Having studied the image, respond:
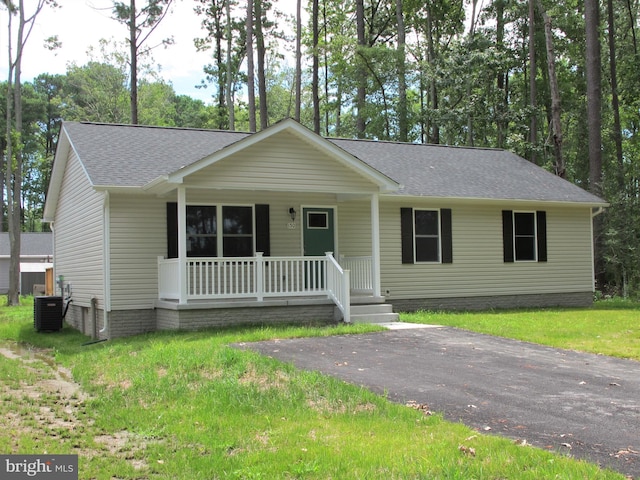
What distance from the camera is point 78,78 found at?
138 ft

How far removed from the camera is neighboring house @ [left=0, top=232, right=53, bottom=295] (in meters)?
35.8

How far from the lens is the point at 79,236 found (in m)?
16.1

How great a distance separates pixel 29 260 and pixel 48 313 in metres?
25.7

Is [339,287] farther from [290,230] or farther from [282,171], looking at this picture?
[282,171]

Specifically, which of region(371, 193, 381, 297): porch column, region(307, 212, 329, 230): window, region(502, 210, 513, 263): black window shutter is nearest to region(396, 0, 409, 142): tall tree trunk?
region(502, 210, 513, 263): black window shutter

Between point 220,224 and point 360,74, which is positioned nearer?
point 220,224

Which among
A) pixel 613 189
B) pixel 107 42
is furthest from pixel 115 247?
pixel 107 42

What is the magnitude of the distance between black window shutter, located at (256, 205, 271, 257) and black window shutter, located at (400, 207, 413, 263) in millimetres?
3592

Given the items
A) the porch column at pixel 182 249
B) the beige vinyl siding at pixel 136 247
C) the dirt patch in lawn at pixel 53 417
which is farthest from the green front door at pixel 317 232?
the dirt patch in lawn at pixel 53 417

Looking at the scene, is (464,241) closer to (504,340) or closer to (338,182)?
(338,182)

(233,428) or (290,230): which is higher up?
(290,230)

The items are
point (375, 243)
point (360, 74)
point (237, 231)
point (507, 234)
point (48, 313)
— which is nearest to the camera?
point (375, 243)

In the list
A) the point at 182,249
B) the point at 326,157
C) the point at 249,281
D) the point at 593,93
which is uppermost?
the point at 593,93

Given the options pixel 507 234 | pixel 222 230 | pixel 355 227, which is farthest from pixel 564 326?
pixel 222 230
